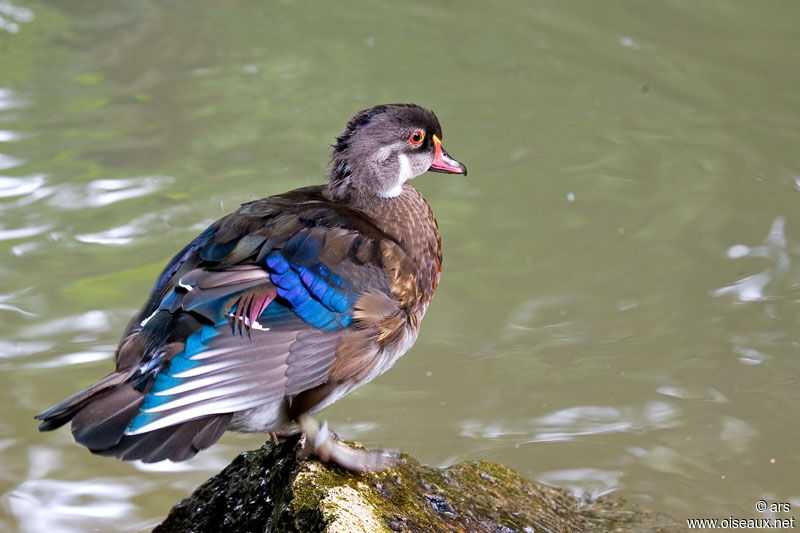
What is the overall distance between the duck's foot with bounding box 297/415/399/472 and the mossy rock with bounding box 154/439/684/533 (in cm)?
3

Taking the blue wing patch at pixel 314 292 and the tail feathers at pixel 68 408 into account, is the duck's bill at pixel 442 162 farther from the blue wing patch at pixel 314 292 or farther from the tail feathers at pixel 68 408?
the tail feathers at pixel 68 408

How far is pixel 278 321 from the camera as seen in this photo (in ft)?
9.11

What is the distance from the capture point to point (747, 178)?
19.8ft

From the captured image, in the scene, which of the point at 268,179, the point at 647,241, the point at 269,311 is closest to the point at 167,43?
the point at 268,179

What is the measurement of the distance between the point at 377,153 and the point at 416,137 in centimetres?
20

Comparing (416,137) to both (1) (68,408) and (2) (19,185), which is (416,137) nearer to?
(1) (68,408)

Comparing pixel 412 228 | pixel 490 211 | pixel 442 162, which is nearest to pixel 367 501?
pixel 412 228

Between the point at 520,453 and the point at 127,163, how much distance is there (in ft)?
10.9

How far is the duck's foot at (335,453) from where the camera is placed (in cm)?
270

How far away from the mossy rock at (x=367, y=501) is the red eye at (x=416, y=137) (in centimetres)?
113

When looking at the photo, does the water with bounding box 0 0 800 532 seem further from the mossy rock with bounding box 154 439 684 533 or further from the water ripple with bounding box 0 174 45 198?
the mossy rock with bounding box 154 439 684 533

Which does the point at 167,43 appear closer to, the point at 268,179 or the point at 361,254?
the point at 268,179

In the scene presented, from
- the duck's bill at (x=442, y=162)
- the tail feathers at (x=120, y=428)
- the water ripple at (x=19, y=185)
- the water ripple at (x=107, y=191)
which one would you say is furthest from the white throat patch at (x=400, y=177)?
the water ripple at (x=19, y=185)

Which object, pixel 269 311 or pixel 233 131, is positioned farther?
pixel 233 131
